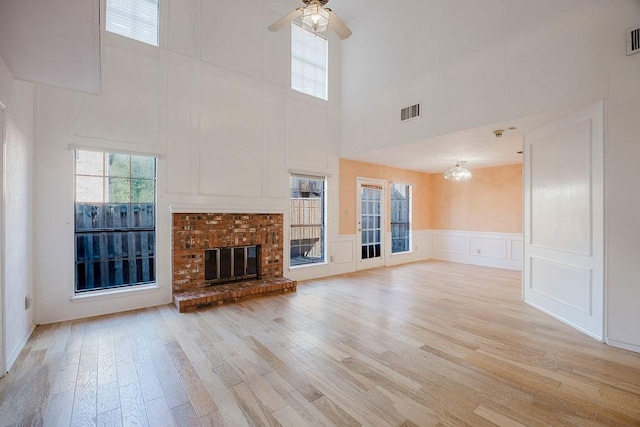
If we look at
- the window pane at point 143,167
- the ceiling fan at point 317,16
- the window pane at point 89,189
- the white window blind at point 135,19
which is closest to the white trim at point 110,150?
the window pane at point 143,167

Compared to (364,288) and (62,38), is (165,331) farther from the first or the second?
(364,288)

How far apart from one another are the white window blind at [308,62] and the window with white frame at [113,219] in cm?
332

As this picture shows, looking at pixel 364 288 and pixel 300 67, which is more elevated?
pixel 300 67

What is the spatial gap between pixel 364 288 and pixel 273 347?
2.65 meters

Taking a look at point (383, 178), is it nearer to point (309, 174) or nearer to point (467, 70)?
point (309, 174)

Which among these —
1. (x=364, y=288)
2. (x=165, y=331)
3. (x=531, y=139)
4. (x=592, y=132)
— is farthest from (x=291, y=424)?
(x=531, y=139)

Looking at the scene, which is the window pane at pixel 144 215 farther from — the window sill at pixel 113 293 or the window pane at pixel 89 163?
the window sill at pixel 113 293

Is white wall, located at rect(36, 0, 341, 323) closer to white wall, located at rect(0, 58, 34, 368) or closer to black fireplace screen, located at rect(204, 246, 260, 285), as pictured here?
white wall, located at rect(0, 58, 34, 368)

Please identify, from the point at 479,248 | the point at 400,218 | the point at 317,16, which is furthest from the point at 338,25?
the point at 479,248

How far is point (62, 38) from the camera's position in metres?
2.14

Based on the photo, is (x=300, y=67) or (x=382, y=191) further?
(x=382, y=191)

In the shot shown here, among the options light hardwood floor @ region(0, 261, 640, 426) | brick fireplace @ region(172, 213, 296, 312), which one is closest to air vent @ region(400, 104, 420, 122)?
brick fireplace @ region(172, 213, 296, 312)

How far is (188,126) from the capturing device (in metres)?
4.48

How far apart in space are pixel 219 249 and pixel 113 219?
153 centimetres
